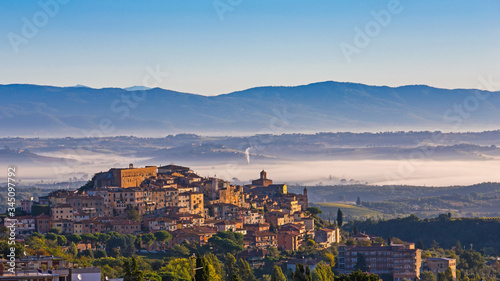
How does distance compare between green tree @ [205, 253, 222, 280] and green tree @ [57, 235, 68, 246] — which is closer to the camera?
green tree @ [205, 253, 222, 280]

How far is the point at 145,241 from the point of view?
79.5m

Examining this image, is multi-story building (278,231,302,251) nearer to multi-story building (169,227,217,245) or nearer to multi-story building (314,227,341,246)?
multi-story building (314,227,341,246)

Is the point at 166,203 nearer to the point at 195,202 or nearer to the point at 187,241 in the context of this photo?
the point at 195,202

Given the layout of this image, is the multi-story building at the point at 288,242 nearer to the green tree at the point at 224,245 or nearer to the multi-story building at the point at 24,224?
the green tree at the point at 224,245

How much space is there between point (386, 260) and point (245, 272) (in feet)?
49.2

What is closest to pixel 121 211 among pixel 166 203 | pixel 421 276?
pixel 166 203

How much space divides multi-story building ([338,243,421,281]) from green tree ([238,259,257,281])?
1042cm

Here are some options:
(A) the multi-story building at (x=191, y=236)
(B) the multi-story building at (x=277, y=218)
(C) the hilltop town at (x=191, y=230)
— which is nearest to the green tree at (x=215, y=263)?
(C) the hilltop town at (x=191, y=230)

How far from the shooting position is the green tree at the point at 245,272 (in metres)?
71.0

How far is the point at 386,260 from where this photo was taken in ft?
270

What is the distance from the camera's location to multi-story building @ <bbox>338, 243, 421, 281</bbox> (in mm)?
80881

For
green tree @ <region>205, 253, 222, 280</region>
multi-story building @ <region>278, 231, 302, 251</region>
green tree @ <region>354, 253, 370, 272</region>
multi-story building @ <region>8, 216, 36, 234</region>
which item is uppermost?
multi-story building @ <region>8, 216, 36, 234</region>

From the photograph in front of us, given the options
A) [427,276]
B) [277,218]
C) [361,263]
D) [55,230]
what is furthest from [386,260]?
[55,230]

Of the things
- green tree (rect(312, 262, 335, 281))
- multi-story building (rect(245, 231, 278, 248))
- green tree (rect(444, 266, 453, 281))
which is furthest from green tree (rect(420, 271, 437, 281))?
green tree (rect(312, 262, 335, 281))
